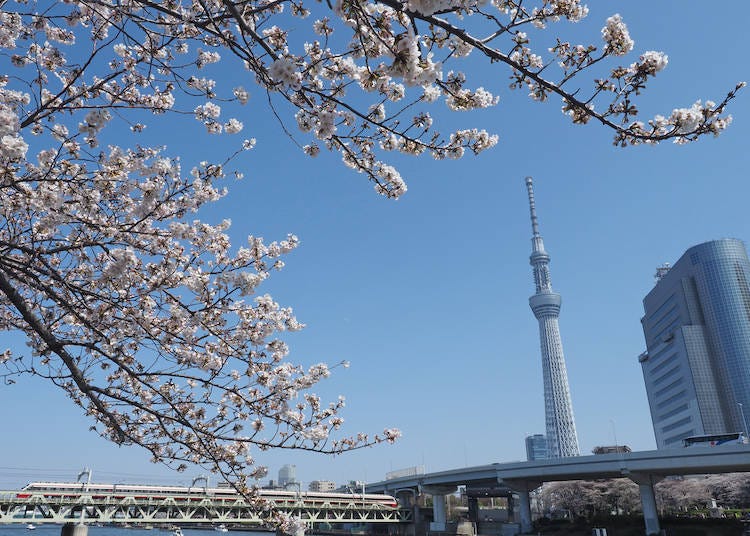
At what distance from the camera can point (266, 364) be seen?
6734 millimetres

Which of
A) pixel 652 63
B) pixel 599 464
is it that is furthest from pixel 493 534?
pixel 652 63

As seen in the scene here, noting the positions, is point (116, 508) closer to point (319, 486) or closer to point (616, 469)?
point (616, 469)

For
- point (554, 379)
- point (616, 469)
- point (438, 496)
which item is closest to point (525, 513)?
point (438, 496)

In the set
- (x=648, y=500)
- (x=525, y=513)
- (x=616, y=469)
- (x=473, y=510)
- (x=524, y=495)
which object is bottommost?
(x=473, y=510)

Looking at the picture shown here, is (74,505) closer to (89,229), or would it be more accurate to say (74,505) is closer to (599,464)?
(599,464)

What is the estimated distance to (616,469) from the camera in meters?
37.2

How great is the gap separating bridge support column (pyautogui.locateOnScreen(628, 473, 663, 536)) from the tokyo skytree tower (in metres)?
68.8

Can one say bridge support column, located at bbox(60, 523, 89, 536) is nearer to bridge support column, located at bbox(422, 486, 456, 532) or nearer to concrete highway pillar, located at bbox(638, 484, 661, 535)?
bridge support column, located at bbox(422, 486, 456, 532)

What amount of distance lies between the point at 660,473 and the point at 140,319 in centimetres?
4166

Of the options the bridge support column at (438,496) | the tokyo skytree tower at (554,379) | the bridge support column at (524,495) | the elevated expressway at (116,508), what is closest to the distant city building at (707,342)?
the tokyo skytree tower at (554,379)

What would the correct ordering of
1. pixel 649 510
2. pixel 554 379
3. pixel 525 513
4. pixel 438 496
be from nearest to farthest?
pixel 649 510
pixel 525 513
pixel 438 496
pixel 554 379

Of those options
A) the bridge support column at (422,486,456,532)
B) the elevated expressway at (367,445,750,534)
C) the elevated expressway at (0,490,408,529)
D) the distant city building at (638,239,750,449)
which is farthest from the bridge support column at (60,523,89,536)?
the distant city building at (638,239,750,449)

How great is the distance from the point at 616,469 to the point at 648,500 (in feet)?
11.8

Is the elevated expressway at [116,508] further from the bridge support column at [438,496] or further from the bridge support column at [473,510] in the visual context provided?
the bridge support column at [473,510]
